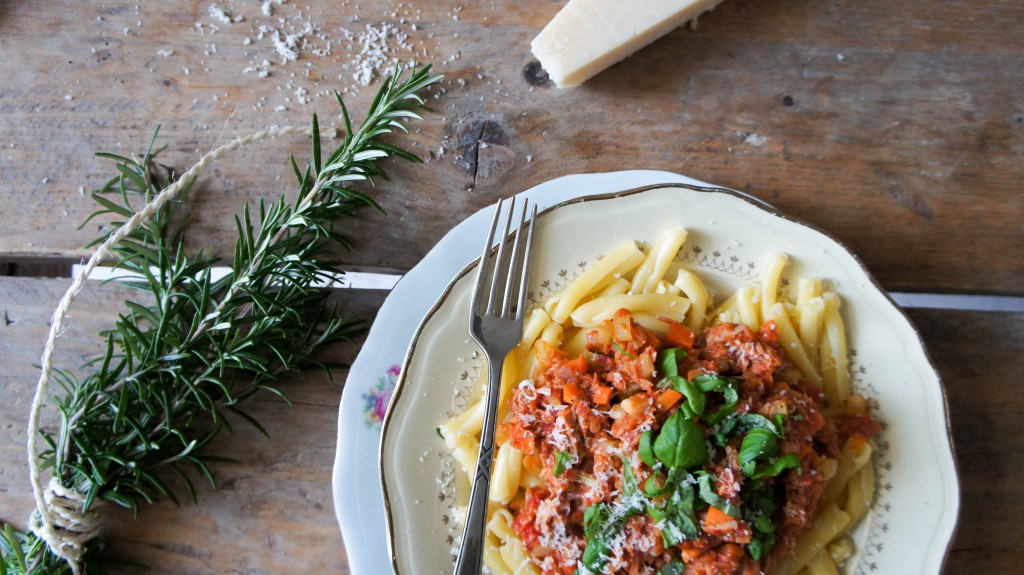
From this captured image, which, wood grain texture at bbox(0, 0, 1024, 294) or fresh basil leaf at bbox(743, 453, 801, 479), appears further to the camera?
wood grain texture at bbox(0, 0, 1024, 294)

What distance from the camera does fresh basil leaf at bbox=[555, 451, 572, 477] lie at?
5.31ft

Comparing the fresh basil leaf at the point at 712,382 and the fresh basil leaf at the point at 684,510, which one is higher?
the fresh basil leaf at the point at 712,382

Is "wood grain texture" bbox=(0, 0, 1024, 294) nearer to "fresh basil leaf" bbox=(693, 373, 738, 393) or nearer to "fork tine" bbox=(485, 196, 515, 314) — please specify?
"fork tine" bbox=(485, 196, 515, 314)

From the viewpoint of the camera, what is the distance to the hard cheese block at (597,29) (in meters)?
1.98

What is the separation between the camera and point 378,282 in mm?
2193

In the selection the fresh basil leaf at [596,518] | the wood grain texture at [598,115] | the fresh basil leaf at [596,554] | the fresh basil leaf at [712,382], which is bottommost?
the fresh basil leaf at [596,554]

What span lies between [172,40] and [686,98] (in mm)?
1589

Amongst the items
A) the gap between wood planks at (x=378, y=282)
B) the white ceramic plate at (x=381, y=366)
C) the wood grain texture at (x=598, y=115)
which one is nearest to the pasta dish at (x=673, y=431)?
the white ceramic plate at (x=381, y=366)

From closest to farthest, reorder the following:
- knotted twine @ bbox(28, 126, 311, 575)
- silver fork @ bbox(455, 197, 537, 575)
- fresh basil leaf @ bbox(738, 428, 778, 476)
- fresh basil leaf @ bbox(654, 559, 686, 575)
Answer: fresh basil leaf @ bbox(738, 428, 778, 476)
fresh basil leaf @ bbox(654, 559, 686, 575)
silver fork @ bbox(455, 197, 537, 575)
knotted twine @ bbox(28, 126, 311, 575)

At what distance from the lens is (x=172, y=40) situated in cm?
213

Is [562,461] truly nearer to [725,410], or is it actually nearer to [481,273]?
[725,410]

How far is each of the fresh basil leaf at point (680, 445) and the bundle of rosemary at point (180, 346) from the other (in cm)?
94

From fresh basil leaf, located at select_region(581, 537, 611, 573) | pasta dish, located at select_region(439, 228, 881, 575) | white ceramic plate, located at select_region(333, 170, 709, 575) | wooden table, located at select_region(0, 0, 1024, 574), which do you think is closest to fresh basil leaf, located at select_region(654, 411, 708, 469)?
pasta dish, located at select_region(439, 228, 881, 575)

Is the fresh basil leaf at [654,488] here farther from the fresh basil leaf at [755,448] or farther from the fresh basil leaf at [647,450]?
the fresh basil leaf at [755,448]
